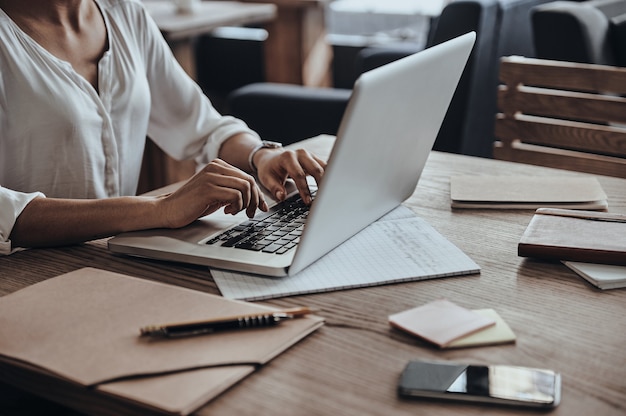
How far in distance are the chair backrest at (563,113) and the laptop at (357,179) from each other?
113cm

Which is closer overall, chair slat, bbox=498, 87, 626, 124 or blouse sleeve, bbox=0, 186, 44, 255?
blouse sleeve, bbox=0, 186, 44, 255

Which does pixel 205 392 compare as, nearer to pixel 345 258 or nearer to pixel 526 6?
pixel 345 258

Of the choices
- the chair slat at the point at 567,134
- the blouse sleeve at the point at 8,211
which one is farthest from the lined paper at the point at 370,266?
Result: the chair slat at the point at 567,134

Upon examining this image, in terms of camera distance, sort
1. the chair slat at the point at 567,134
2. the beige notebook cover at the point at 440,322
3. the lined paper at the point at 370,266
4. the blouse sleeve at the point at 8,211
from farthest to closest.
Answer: the chair slat at the point at 567,134
the blouse sleeve at the point at 8,211
the lined paper at the point at 370,266
the beige notebook cover at the point at 440,322

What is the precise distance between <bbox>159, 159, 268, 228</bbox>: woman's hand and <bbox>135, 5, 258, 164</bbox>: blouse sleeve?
463 mm

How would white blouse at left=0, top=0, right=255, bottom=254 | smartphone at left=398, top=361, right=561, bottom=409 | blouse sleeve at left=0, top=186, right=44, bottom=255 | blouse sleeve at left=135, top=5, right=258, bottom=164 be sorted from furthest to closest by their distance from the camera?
1. blouse sleeve at left=135, top=5, right=258, bottom=164
2. white blouse at left=0, top=0, right=255, bottom=254
3. blouse sleeve at left=0, top=186, right=44, bottom=255
4. smartphone at left=398, top=361, right=561, bottom=409

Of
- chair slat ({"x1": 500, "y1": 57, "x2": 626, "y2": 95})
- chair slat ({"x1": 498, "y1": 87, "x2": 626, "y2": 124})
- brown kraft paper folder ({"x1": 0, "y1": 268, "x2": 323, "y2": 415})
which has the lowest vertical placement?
chair slat ({"x1": 498, "y1": 87, "x2": 626, "y2": 124})

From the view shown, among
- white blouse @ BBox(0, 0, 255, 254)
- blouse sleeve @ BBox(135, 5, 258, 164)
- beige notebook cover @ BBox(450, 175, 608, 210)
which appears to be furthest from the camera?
blouse sleeve @ BBox(135, 5, 258, 164)

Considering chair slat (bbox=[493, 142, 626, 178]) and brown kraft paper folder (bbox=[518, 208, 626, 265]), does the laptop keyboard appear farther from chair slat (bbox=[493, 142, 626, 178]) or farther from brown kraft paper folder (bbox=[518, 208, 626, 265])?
chair slat (bbox=[493, 142, 626, 178])

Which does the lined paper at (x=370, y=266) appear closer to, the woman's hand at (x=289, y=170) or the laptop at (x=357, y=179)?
the laptop at (x=357, y=179)

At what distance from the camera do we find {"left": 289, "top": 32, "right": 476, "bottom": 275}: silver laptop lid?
0.81 m

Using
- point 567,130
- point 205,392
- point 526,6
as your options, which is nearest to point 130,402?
point 205,392

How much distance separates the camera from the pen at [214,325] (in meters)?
0.74

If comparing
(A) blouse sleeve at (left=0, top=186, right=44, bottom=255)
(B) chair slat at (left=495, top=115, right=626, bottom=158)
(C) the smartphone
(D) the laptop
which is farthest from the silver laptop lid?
(B) chair slat at (left=495, top=115, right=626, bottom=158)
